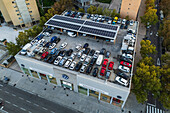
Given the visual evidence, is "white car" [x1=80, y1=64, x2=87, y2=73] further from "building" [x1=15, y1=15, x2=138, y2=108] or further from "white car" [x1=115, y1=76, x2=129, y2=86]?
"white car" [x1=115, y1=76, x2=129, y2=86]

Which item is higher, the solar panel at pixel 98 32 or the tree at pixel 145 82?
the solar panel at pixel 98 32

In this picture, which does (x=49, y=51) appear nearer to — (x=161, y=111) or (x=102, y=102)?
(x=102, y=102)

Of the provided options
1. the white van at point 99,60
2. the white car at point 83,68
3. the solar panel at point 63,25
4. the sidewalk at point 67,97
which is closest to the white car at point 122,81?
the white van at point 99,60

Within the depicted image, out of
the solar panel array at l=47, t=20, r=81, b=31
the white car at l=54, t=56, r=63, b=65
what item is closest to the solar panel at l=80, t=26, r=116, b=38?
the solar panel array at l=47, t=20, r=81, b=31

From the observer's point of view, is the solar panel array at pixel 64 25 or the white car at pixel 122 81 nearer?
the white car at pixel 122 81

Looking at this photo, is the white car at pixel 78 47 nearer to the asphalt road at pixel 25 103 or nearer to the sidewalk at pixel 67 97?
the sidewalk at pixel 67 97

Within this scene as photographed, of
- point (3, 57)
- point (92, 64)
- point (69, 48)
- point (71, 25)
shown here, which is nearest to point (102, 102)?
point (92, 64)

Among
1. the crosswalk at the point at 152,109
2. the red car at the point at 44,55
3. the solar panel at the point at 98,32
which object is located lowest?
the crosswalk at the point at 152,109
